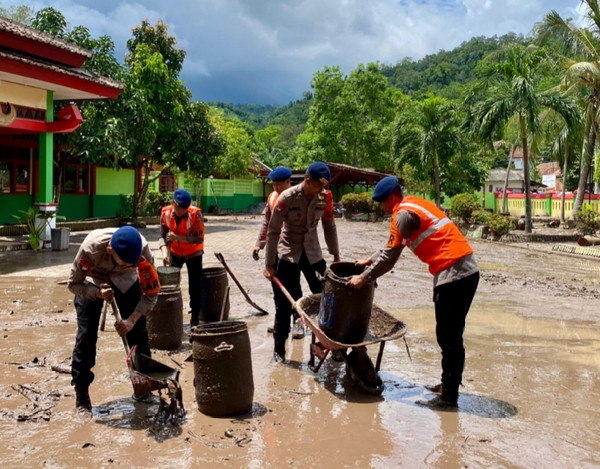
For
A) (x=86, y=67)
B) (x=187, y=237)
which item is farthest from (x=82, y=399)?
(x=86, y=67)

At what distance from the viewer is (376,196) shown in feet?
16.2

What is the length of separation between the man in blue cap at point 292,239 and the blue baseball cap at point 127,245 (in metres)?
1.94

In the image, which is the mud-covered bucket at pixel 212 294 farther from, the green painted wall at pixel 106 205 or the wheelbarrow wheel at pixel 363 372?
the green painted wall at pixel 106 205

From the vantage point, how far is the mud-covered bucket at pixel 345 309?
196 inches

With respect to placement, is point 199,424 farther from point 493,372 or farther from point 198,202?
point 198,202

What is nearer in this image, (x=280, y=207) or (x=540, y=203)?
(x=280, y=207)

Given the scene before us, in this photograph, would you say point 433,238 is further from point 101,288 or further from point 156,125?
point 156,125

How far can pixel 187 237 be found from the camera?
6832 millimetres

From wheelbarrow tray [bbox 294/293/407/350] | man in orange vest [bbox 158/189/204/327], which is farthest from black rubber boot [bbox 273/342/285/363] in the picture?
man in orange vest [bbox 158/189/204/327]

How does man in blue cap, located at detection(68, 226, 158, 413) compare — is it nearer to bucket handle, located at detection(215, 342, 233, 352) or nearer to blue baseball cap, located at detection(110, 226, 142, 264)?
blue baseball cap, located at detection(110, 226, 142, 264)

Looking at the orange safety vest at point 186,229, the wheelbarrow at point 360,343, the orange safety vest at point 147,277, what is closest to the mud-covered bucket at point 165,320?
the orange safety vest at point 186,229

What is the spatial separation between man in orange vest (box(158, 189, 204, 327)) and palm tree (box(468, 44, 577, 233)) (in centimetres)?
1711

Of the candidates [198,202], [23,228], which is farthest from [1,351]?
[198,202]

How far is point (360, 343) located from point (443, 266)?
2.98ft
